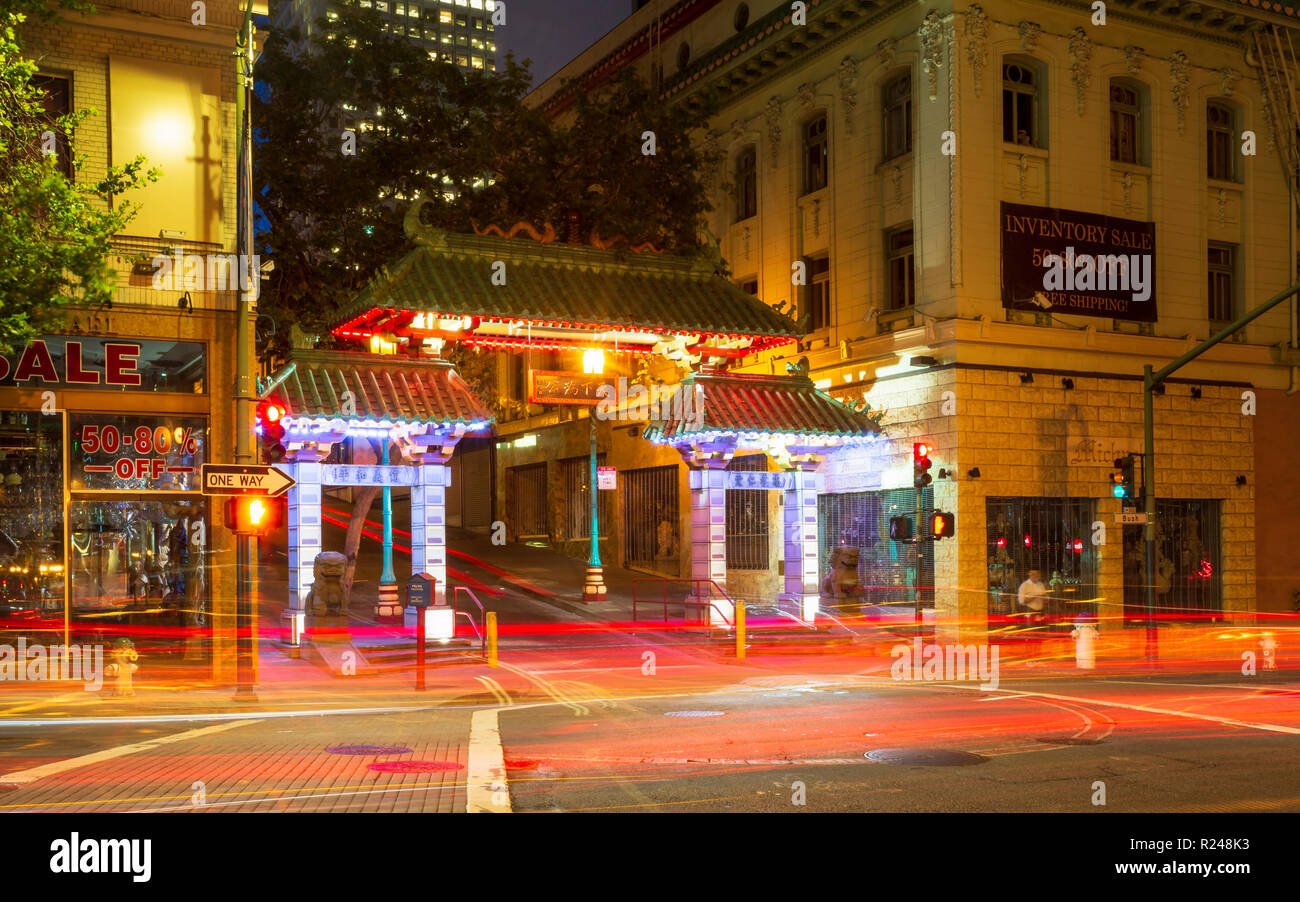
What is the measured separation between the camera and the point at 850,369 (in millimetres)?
30328

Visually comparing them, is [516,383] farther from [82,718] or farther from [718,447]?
[82,718]

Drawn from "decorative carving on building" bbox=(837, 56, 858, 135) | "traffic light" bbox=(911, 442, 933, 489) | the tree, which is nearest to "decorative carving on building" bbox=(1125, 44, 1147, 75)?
"decorative carving on building" bbox=(837, 56, 858, 135)

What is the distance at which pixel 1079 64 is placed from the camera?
28.4 metres

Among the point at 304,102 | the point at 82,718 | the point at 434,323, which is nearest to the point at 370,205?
the point at 304,102

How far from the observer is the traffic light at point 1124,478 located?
24484 mm

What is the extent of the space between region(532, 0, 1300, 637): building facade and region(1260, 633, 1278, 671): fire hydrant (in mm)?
3125

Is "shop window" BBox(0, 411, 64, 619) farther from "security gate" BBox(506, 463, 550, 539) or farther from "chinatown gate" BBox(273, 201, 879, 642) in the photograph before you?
"security gate" BBox(506, 463, 550, 539)

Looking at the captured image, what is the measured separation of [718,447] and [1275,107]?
16708 millimetres

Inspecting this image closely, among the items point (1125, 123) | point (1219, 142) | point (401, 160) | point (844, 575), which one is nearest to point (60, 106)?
point (401, 160)

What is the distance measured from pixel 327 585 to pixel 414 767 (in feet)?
36.2

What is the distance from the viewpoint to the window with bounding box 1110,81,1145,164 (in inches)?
1155

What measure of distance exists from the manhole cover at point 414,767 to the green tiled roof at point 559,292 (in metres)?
12.9

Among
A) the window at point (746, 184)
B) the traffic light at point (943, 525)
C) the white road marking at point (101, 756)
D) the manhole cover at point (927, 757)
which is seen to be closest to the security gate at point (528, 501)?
the window at point (746, 184)

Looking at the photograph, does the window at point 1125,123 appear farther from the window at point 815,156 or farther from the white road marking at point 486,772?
the white road marking at point 486,772
